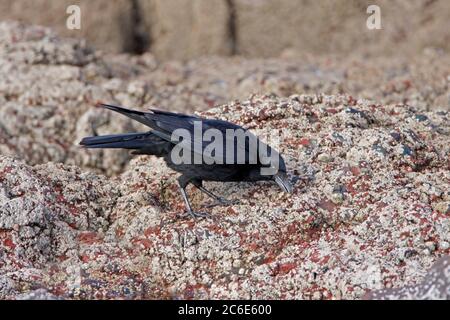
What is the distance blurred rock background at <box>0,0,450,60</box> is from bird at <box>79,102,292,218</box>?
631 cm

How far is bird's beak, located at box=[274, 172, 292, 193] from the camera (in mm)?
6021

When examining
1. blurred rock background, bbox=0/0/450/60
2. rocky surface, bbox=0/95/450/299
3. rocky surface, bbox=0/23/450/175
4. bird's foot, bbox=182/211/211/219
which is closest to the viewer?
rocky surface, bbox=0/95/450/299

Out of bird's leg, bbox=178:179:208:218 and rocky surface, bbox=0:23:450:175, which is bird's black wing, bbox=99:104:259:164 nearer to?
bird's leg, bbox=178:179:208:218

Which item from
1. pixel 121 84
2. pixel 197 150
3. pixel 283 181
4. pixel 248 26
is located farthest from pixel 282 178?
pixel 248 26

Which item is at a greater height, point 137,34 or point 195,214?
point 137,34

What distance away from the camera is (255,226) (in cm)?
570

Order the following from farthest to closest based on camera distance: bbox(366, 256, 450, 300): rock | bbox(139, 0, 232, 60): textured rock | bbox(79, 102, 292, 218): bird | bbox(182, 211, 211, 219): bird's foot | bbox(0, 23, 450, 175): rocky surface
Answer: bbox(139, 0, 232, 60): textured rock < bbox(0, 23, 450, 175): rocky surface < bbox(79, 102, 292, 218): bird < bbox(182, 211, 211, 219): bird's foot < bbox(366, 256, 450, 300): rock

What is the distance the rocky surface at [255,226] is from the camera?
529cm

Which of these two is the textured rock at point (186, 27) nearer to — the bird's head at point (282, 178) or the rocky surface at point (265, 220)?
the rocky surface at point (265, 220)

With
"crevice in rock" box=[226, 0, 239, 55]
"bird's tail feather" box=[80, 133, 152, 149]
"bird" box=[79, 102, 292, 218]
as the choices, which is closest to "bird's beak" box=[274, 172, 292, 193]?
"bird" box=[79, 102, 292, 218]

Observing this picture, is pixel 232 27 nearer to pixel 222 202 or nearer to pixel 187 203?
pixel 222 202

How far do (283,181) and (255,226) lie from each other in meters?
0.48

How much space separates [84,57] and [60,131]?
153 cm

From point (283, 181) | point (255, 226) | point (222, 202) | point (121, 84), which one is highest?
point (121, 84)
